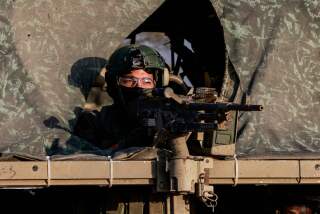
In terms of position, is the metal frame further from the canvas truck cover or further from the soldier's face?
the soldier's face

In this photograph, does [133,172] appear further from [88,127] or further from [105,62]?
[105,62]

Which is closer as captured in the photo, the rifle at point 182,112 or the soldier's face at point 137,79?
the rifle at point 182,112

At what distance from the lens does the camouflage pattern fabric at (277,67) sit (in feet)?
24.4

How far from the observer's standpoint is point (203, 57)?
8.86 metres

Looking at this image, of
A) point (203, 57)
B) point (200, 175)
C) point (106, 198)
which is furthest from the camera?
point (203, 57)

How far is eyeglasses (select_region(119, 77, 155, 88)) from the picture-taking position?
305 inches

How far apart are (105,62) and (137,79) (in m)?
0.26

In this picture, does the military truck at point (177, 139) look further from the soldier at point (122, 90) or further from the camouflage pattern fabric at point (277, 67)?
the soldier at point (122, 90)

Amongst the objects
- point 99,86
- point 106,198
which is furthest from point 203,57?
point 106,198

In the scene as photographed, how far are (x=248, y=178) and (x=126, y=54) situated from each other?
1323 mm

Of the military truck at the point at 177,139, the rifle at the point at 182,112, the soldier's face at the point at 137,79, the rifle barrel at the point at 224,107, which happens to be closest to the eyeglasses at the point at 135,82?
the soldier's face at the point at 137,79

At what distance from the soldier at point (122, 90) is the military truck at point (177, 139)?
0.36ft

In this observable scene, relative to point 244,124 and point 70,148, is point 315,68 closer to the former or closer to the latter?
point 244,124

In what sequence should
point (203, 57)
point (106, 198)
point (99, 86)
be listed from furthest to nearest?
1. point (203, 57)
2. point (99, 86)
3. point (106, 198)
